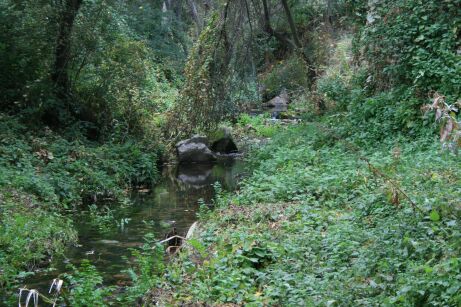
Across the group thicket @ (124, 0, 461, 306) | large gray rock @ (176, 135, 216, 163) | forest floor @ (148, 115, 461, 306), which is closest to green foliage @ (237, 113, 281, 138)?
large gray rock @ (176, 135, 216, 163)

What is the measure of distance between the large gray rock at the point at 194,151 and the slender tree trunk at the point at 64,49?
14.1 ft

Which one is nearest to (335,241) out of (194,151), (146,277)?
(146,277)

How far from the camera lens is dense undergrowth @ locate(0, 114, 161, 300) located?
9.14 m

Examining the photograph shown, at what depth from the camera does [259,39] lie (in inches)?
766

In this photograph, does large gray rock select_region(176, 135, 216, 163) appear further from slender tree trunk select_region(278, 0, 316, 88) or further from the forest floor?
the forest floor

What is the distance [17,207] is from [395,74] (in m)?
8.35

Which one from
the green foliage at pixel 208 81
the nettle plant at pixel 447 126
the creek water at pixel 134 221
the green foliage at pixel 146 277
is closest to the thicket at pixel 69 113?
the creek water at pixel 134 221

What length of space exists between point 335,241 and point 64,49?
11.7 meters

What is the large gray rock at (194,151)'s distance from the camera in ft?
63.8

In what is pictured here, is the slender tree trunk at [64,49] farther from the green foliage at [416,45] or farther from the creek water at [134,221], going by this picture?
the green foliage at [416,45]

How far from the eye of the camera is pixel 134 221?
39.1 ft

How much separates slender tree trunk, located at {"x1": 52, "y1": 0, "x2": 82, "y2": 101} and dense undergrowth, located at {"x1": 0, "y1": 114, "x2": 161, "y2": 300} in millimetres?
1523

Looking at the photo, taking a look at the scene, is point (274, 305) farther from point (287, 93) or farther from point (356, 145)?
point (287, 93)

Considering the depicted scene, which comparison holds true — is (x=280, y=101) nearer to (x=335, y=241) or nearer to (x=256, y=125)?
(x=256, y=125)
